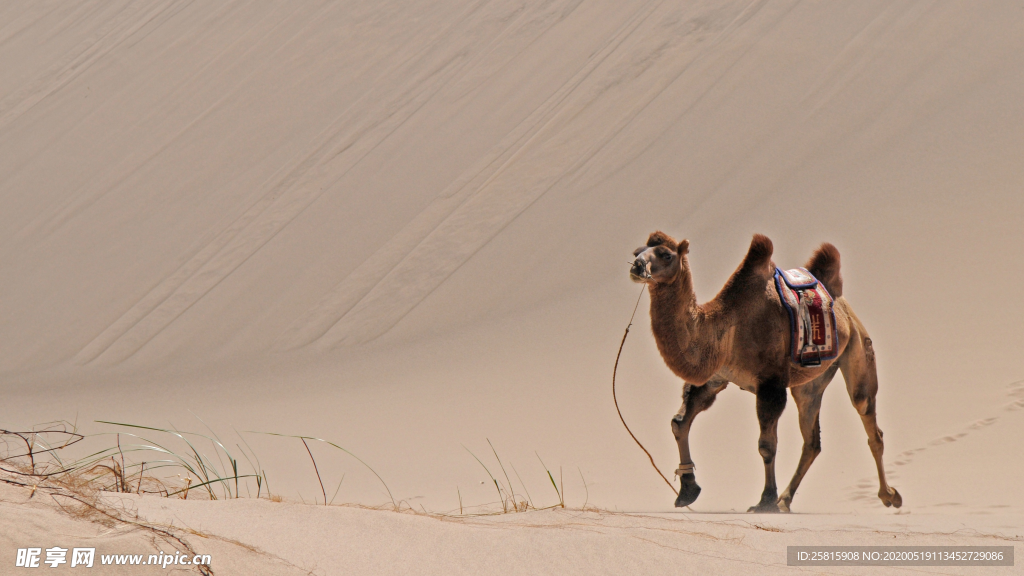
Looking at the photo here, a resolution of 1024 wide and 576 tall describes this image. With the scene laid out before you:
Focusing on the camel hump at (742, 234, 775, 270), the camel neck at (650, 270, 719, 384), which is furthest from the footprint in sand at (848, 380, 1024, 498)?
the camel neck at (650, 270, 719, 384)

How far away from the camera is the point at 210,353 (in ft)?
39.2

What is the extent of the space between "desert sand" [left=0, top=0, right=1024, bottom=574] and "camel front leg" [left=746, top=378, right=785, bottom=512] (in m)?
1.50

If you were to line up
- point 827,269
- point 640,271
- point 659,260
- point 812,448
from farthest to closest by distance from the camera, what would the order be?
point 827,269 < point 812,448 < point 659,260 < point 640,271

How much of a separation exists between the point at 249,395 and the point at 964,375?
7.42m

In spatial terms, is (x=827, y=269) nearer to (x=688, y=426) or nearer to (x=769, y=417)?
(x=769, y=417)

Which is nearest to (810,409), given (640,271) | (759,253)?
(759,253)

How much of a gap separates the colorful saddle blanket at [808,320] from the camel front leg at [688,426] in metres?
0.45

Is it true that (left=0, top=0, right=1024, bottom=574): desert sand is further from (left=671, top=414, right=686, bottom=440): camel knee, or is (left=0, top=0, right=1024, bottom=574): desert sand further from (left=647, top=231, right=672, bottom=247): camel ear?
(left=647, top=231, right=672, bottom=247): camel ear

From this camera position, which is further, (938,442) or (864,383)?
(938,442)

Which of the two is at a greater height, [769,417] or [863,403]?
[863,403]

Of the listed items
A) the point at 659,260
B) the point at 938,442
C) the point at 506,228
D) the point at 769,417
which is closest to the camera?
the point at 659,260

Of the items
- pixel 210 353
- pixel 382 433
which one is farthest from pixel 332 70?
pixel 382 433

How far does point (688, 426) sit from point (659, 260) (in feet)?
3.40

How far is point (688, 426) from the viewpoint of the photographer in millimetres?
5180
